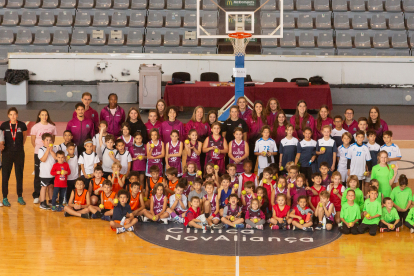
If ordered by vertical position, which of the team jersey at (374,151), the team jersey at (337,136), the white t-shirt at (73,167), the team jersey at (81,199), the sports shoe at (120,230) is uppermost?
the team jersey at (337,136)

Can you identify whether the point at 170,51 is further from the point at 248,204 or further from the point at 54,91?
the point at 248,204

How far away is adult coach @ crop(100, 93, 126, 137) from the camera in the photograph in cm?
998

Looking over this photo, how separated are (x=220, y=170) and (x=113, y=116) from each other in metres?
2.38

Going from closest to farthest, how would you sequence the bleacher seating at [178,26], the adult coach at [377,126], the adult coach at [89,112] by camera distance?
the adult coach at [377,126]
the adult coach at [89,112]
the bleacher seating at [178,26]

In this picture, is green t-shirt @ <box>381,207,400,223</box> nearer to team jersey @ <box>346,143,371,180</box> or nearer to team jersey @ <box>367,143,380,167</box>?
team jersey @ <box>346,143,371,180</box>

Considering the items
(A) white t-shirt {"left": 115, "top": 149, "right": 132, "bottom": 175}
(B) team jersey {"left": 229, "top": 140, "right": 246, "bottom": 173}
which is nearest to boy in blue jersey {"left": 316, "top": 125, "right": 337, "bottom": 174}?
(B) team jersey {"left": 229, "top": 140, "right": 246, "bottom": 173}

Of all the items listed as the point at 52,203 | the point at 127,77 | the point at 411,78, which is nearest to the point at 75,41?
the point at 127,77

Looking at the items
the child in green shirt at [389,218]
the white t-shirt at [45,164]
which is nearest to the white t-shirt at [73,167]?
the white t-shirt at [45,164]

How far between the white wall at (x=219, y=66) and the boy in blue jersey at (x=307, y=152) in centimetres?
789

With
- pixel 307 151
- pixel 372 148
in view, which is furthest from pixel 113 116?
pixel 372 148

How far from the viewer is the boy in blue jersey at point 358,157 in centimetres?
901

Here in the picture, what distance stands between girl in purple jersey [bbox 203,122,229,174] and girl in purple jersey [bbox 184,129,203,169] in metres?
0.14

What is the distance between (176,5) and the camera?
740 inches

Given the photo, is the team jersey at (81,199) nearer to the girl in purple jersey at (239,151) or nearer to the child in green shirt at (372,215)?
the girl in purple jersey at (239,151)
